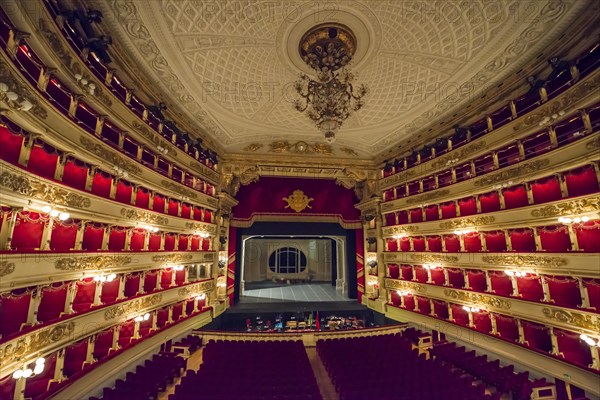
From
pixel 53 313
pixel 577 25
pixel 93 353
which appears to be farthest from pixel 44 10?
pixel 577 25

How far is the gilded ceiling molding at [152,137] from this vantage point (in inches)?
410

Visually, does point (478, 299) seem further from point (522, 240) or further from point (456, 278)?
point (522, 240)

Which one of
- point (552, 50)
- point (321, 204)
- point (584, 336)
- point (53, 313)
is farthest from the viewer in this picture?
point (321, 204)

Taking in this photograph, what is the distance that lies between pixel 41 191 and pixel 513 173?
1517cm

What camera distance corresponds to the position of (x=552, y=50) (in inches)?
341

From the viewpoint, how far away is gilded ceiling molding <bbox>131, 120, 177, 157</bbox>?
10.4m

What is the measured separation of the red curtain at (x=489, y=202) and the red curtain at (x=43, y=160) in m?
15.4

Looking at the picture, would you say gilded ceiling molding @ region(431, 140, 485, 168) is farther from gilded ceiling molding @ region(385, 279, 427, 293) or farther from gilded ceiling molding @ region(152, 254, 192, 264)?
gilded ceiling molding @ region(152, 254, 192, 264)

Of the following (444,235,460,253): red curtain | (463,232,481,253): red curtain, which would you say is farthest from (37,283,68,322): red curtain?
(444,235,460,253): red curtain

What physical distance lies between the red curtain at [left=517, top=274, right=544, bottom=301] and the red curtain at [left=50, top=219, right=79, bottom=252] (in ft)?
50.3

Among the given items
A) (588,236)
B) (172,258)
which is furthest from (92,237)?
(588,236)

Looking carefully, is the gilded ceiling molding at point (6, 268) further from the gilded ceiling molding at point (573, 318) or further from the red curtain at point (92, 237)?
the gilded ceiling molding at point (573, 318)

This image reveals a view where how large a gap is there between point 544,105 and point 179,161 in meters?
15.2

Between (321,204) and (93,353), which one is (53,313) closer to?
(93,353)
